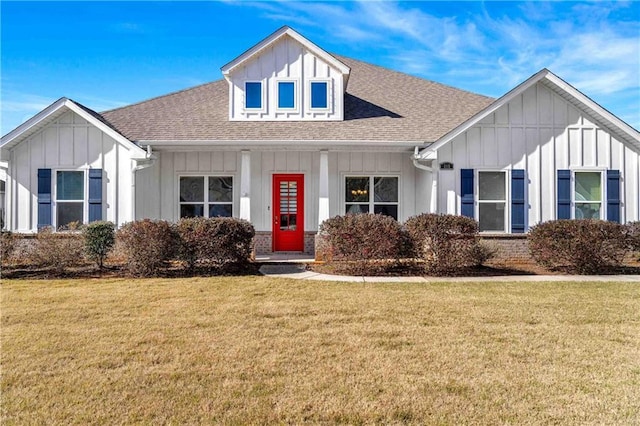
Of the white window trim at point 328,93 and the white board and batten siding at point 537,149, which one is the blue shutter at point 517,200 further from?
the white window trim at point 328,93

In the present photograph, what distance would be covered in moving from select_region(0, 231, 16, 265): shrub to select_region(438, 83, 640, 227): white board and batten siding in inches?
453

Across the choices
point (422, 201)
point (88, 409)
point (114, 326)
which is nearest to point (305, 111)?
point (422, 201)

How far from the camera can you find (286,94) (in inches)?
509

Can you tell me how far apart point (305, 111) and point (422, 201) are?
4.70m

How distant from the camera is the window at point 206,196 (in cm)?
1315

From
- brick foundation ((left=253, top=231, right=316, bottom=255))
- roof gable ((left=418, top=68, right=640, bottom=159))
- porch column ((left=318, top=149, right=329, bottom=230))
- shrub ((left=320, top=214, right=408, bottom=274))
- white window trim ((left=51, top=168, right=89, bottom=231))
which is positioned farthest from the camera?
brick foundation ((left=253, top=231, right=316, bottom=255))

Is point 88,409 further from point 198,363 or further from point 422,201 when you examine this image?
point 422,201

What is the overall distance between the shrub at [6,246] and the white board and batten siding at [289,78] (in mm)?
6881

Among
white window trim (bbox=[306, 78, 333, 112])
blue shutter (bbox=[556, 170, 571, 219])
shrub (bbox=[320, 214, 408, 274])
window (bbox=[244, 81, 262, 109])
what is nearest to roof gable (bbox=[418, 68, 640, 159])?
blue shutter (bbox=[556, 170, 571, 219])

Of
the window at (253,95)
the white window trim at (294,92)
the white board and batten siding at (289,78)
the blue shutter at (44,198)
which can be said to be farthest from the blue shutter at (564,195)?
the blue shutter at (44,198)

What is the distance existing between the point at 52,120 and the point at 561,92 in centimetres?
1471

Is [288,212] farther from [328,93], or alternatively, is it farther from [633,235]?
[633,235]

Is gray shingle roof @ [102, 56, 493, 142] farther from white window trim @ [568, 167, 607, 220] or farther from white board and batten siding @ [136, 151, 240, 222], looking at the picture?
white window trim @ [568, 167, 607, 220]

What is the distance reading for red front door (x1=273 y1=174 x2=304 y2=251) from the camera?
42.6ft
